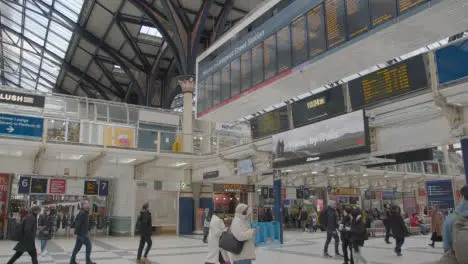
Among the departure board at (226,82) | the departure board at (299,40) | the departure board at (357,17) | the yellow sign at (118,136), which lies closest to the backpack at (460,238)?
the departure board at (357,17)

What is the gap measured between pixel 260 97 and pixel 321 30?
332 cm

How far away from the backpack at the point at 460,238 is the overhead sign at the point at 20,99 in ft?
57.7

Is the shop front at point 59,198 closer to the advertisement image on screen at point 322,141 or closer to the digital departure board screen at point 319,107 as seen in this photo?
the advertisement image on screen at point 322,141

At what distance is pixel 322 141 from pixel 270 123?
116 inches

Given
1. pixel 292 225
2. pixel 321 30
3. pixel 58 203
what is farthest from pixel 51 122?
pixel 292 225

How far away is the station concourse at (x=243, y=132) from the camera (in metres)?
8.68

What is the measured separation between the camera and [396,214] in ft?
39.0

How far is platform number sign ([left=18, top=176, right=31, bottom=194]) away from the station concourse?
0.16 feet

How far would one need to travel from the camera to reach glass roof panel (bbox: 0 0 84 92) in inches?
1072

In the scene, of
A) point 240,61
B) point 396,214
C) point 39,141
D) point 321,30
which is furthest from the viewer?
point 39,141

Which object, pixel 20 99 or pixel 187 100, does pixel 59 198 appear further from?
pixel 187 100

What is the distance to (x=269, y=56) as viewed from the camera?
11.4 metres

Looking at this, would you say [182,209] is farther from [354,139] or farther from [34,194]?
[354,139]

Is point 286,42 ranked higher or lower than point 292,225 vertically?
higher
